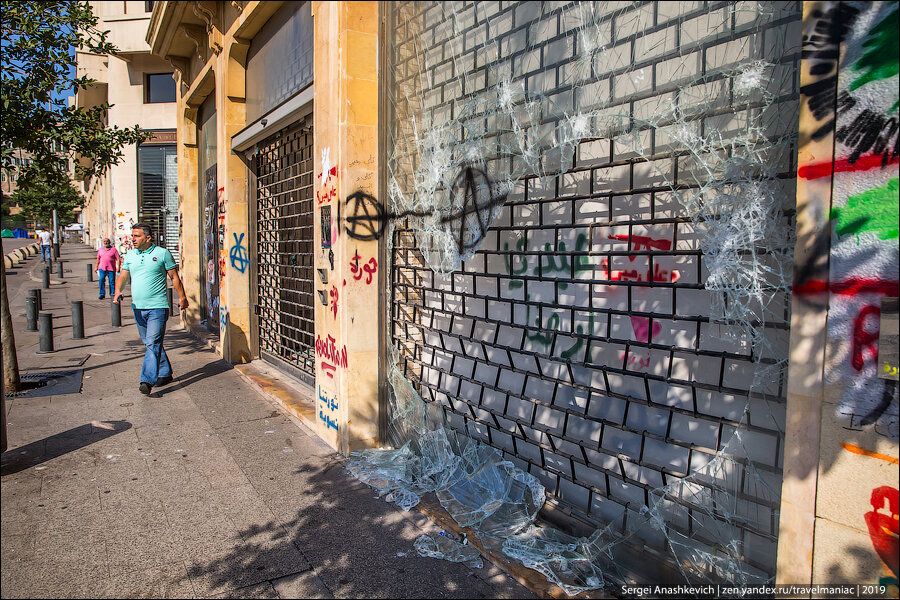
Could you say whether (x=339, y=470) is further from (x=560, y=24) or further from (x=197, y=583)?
(x=560, y=24)

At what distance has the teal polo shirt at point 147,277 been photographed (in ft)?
20.7

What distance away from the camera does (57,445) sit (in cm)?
475

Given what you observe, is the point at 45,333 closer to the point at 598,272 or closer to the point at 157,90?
the point at 598,272

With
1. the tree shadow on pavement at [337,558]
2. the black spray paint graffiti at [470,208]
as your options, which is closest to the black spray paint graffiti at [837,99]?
the black spray paint graffiti at [470,208]

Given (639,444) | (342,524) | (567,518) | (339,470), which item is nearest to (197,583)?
(342,524)

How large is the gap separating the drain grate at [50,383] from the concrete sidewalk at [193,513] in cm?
22

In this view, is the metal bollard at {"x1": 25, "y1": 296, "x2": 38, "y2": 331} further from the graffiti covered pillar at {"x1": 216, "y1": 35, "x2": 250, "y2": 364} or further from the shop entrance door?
the shop entrance door

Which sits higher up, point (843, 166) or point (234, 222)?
point (234, 222)

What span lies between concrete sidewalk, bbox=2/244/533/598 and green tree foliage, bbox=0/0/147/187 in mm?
2909

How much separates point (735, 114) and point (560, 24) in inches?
52.5

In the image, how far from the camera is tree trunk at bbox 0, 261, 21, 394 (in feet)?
19.2

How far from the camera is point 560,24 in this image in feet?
11.3

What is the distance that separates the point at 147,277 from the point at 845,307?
6494 mm

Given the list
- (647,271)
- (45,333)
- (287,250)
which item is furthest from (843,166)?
(45,333)
